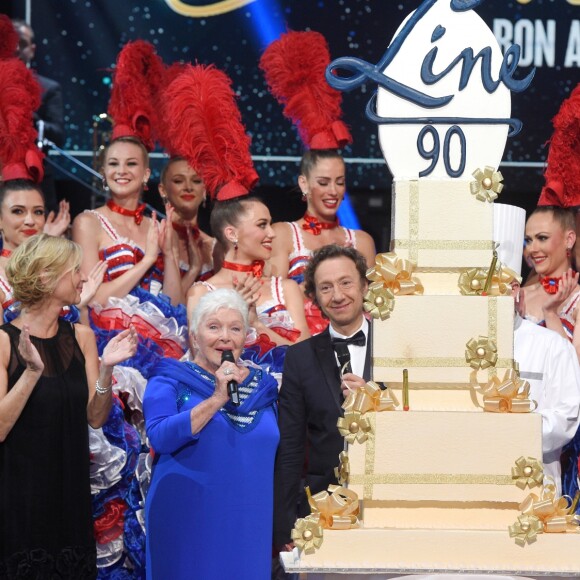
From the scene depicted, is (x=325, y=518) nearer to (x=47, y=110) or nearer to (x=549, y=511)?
(x=549, y=511)

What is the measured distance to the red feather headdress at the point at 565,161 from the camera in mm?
5180

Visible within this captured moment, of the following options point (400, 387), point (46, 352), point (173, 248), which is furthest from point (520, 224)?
point (173, 248)

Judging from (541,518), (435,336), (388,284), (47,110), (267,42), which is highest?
(267,42)

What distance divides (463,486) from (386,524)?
219 millimetres

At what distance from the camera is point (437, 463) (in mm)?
3145

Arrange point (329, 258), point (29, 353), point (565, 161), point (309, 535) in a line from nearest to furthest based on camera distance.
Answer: point (309, 535) < point (29, 353) < point (329, 258) < point (565, 161)

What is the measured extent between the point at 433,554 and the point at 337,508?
0.87ft

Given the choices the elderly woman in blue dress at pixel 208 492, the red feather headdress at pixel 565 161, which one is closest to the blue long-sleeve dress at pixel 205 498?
the elderly woman in blue dress at pixel 208 492

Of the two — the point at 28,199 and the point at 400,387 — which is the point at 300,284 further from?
the point at 400,387

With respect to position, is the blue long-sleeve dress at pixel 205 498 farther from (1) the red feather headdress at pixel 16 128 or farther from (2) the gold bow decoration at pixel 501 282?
(1) the red feather headdress at pixel 16 128

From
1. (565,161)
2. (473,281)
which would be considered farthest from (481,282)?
(565,161)

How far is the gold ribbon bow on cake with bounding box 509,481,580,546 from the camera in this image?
3.07 m

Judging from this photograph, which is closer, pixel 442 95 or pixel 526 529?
pixel 526 529

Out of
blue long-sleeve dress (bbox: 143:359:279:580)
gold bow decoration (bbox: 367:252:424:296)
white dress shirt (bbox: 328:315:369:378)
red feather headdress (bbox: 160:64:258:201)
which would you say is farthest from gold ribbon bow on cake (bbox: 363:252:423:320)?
red feather headdress (bbox: 160:64:258:201)
